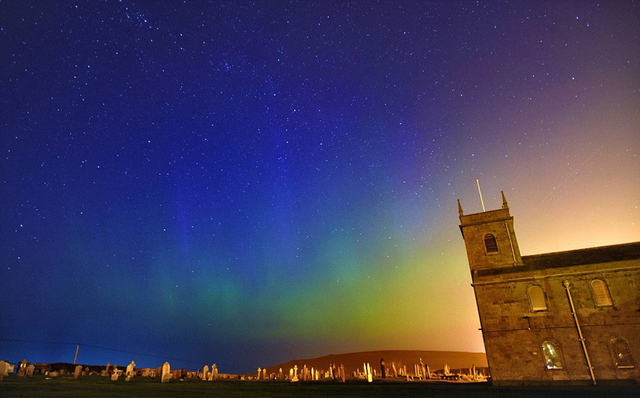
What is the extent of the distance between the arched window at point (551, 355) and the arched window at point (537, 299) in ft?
7.71

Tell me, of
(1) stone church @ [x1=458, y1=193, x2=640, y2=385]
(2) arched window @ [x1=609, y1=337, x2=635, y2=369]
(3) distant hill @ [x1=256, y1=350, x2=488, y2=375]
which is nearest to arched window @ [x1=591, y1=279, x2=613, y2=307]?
(1) stone church @ [x1=458, y1=193, x2=640, y2=385]

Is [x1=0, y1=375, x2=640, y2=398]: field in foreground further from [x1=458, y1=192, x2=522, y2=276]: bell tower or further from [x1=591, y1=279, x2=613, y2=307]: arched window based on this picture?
[x1=458, y1=192, x2=522, y2=276]: bell tower

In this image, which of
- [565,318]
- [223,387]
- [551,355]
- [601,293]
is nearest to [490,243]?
[565,318]

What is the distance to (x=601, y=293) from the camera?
23.3 meters

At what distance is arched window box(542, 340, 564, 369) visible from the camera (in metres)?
22.7

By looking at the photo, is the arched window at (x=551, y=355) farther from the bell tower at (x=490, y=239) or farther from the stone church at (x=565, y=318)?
the bell tower at (x=490, y=239)

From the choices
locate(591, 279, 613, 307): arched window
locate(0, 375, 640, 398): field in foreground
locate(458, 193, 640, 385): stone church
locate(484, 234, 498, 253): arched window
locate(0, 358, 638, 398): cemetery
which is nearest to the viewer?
locate(0, 375, 640, 398): field in foreground

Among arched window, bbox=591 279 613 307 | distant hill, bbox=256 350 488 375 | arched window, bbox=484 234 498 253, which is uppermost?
arched window, bbox=484 234 498 253

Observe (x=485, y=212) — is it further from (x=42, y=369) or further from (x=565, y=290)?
(x=42, y=369)

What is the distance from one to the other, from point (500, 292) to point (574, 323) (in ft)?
16.0

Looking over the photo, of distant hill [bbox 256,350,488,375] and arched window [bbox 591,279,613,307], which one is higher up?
arched window [bbox 591,279,613,307]

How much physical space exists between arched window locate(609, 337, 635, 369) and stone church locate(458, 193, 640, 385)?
4cm

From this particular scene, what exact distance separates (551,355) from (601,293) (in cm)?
577

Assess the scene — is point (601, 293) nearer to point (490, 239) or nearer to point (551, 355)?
point (551, 355)
